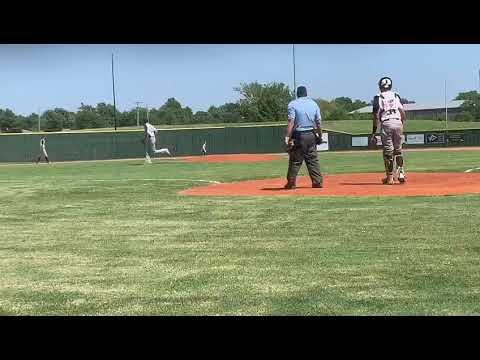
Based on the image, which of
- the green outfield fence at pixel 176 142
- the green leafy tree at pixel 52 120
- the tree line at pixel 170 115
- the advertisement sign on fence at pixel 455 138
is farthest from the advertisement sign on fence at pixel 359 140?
the green leafy tree at pixel 52 120

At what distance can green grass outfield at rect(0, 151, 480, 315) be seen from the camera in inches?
158

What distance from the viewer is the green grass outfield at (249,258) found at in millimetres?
4008

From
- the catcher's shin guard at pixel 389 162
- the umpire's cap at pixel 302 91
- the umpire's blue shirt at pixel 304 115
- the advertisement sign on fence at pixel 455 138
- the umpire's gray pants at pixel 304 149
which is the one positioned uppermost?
the umpire's cap at pixel 302 91

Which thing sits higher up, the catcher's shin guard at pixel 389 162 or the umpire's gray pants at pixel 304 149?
the umpire's gray pants at pixel 304 149

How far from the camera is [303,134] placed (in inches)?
424

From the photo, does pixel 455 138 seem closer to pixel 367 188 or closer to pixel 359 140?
pixel 359 140

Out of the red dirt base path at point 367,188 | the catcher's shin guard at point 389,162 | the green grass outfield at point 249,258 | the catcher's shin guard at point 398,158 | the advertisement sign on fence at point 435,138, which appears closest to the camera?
the green grass outfield at point 249,258

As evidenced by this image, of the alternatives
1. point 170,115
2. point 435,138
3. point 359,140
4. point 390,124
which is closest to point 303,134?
point 390,124

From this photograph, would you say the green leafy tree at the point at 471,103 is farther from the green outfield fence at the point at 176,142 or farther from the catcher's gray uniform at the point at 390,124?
the catcher's gray uniform at the point at 390,124

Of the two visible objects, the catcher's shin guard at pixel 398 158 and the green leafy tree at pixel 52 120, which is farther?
the green leafy tree at pixel 52 120

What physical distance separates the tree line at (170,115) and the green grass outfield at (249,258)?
53.5m

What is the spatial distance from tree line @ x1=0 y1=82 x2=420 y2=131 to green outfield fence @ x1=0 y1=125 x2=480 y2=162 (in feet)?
51.8

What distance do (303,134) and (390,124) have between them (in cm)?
153
